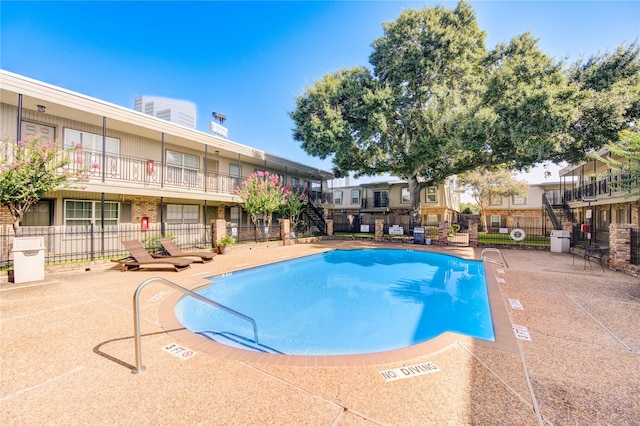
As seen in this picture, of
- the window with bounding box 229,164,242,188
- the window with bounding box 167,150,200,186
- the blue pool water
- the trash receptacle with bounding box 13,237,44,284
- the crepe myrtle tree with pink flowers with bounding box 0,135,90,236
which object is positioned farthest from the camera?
the window with bounding box 229,164,242,188

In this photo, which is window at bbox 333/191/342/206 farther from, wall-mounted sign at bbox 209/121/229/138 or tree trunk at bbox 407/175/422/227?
wall-mounted sign at bbox 209/121/229/138

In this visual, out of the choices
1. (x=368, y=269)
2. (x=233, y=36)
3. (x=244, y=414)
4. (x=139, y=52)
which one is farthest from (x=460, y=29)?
(x=244, y=414)

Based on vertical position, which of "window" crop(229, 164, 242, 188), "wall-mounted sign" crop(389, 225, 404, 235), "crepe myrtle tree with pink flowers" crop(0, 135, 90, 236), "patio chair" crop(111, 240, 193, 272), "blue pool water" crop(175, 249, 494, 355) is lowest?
"blue pool water" crop(175, 249, 494, 355)

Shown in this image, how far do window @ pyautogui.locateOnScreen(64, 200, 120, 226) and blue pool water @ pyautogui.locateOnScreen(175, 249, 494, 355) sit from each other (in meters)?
8.05

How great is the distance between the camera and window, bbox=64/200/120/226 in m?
11.9

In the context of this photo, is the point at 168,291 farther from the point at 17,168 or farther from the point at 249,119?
the point at 249,119

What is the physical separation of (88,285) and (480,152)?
2192 cm

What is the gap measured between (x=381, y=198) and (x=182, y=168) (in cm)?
2160

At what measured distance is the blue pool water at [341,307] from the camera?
18.2 ft

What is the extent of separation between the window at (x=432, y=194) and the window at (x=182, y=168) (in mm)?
22301

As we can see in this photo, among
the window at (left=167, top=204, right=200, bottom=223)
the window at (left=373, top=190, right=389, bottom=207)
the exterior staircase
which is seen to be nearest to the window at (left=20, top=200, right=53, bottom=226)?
the window at (left=167, top=204, right=200, bottom=223)

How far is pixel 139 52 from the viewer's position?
1639cm

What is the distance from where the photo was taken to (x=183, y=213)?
52.6 feet

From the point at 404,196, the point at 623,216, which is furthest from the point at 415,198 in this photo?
the point at 623,216
